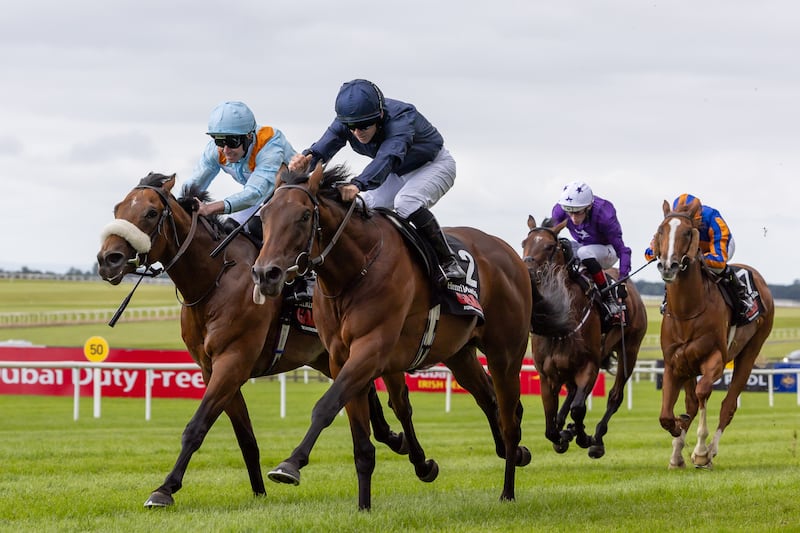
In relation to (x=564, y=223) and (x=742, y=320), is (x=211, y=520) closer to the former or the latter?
(x=564, y=223)

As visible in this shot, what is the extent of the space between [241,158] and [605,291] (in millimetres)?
3821

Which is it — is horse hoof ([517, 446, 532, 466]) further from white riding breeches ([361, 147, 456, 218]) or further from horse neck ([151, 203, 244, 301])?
horse neck ([151, 203, 244, 301])

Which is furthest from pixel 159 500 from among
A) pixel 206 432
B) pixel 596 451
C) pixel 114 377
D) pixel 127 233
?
pixel 114 377

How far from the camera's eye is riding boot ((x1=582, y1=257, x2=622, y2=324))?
34.4 ft

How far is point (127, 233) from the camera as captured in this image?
701 centimetres

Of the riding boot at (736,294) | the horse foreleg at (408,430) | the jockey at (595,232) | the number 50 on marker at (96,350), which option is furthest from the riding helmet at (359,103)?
the number 50 on marker at (96,350)

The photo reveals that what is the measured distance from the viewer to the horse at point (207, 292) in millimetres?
7016

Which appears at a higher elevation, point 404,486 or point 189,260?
point 189,260

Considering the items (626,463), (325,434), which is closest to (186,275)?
(626,463)

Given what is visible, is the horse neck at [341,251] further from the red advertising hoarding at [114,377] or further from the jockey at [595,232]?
the red advertising hoarding at [114,377]

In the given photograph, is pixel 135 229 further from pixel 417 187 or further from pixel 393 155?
pixel 417 187

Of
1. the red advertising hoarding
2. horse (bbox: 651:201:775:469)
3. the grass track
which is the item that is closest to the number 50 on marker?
the grass track

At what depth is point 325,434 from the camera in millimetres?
15758

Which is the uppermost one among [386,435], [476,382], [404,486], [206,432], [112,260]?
[112,260]
